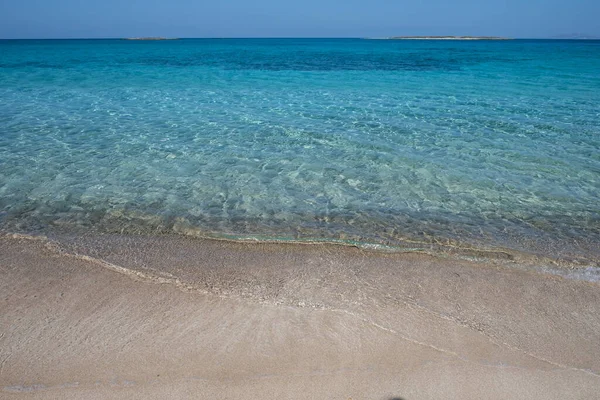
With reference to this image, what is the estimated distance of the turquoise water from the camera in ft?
18.7

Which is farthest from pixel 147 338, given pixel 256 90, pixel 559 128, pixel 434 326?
pixel 256 90

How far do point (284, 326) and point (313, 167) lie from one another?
457 centimetres

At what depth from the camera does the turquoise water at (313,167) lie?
18.7ft

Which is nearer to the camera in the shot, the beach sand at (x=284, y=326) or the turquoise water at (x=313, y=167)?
the beach sand at (x=284, y=326)

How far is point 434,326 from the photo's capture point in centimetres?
363

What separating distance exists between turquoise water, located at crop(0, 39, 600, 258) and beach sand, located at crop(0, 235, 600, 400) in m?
0.83

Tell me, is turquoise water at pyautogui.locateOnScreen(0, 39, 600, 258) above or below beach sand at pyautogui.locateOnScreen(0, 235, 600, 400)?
above

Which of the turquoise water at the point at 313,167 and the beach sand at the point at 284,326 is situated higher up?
the turquoise water at the point at 313,167

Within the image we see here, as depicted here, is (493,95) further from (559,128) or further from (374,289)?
(374,289)

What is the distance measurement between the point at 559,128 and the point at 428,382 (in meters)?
9.89

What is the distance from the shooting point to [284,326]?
3602mm

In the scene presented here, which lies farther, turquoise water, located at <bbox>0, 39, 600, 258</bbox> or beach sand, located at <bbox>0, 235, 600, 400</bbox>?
turquoise water, located at <bbox>0, 39, 600, 258</bbox>

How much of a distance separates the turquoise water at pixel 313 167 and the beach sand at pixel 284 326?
835mm

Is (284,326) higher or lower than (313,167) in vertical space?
lower
